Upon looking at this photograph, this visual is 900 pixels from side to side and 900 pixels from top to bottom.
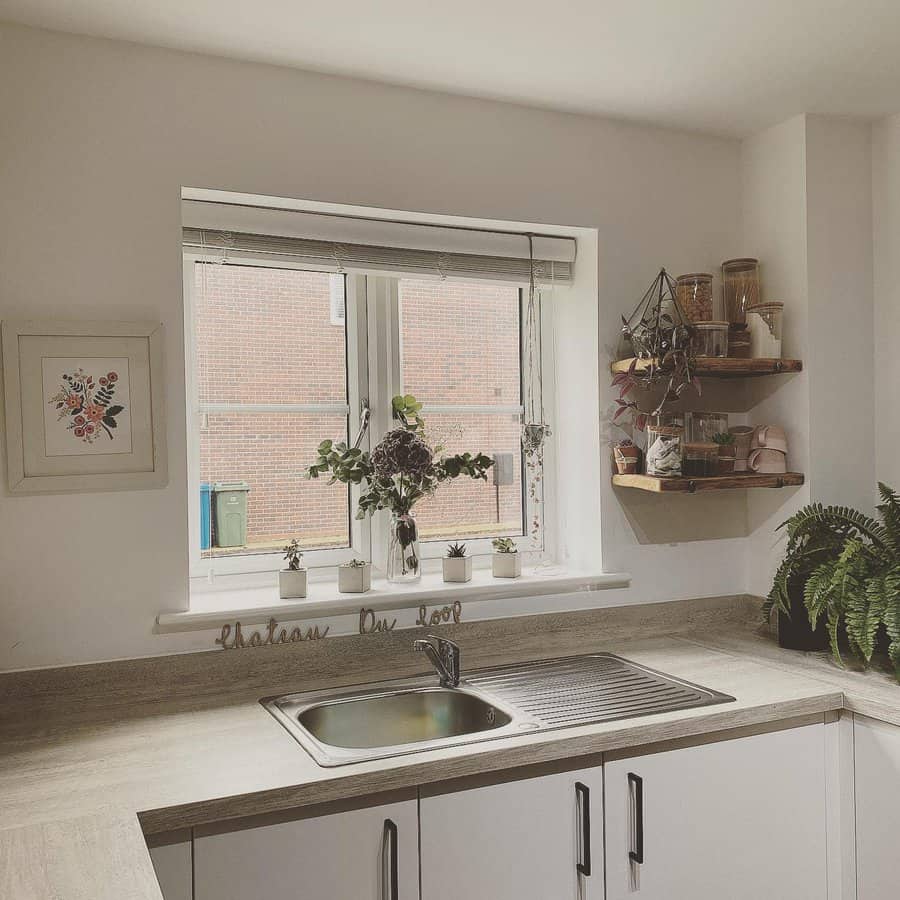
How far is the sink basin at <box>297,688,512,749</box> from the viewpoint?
2066mm

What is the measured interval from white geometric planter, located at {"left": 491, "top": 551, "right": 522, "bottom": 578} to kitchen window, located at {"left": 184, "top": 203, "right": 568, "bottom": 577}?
123 mm

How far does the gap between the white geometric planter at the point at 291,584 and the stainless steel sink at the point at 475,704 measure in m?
0.31

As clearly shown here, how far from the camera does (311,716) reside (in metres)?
2.04

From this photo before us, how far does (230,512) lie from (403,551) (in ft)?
1.59

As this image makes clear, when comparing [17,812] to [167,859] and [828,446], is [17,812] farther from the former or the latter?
[828,446]

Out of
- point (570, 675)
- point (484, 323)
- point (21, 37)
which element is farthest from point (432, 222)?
point (570, 675)

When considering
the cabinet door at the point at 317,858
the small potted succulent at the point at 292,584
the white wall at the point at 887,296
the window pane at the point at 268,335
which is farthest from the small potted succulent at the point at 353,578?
the white wall at the point at 887,296

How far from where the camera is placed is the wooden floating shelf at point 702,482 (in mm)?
2445

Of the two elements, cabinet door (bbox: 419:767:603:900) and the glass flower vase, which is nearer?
cabinet door (bbox: 419:767:603:900)

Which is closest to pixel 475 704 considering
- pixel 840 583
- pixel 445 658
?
pixel 445 658

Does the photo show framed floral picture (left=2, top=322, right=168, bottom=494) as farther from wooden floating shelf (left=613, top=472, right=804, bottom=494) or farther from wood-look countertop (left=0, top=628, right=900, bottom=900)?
wooden floating shelf (left=613, top=472, right=804, bottom=494)

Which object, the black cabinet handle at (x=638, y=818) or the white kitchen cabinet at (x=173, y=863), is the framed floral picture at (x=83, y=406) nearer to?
the white kitchen cabinet at (x=173, y=863)

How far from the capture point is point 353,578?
2379 mm

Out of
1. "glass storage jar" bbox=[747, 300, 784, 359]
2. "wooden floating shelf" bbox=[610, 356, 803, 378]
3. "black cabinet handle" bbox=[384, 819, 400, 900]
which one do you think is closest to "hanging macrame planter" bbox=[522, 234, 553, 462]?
"wooden floating shelf" bbox=[610, 356, 803, 378]
